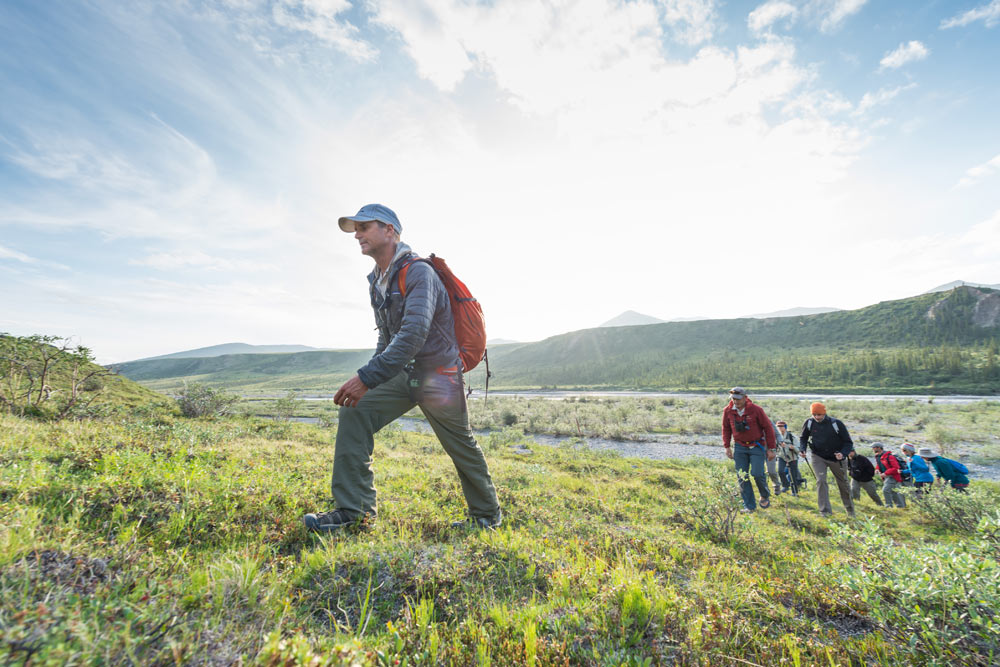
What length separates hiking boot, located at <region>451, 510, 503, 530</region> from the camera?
156 inches

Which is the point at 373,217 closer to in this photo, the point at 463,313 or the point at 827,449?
the point at 463,313

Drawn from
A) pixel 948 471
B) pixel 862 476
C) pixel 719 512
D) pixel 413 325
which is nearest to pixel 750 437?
pixel 719 512

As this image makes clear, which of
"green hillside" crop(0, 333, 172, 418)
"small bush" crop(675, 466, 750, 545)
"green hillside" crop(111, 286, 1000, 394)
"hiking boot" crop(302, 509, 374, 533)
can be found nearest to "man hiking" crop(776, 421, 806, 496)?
"small bush" crop(675, 466, 750, 545)

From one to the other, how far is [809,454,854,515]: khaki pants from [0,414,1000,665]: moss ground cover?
4910mm

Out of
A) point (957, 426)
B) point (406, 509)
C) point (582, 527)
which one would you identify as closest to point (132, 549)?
point (406, 509)

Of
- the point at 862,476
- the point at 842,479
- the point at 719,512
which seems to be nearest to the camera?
A: the point at 719,512

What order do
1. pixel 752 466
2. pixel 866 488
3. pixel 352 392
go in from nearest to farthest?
pixel 352 392 → pixel 752 466 → pixel 866 488

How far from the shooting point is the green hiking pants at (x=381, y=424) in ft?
11.7

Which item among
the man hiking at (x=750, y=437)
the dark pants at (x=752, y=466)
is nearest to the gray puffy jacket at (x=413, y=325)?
the man hiking at (x=750, y=437)

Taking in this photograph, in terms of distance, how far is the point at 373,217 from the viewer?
151 inches

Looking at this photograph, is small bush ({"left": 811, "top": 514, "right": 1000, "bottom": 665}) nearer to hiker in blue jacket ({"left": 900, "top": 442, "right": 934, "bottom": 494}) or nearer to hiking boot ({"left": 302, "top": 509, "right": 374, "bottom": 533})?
hiking boot ({"left": 302, "top": 509, "right": 374, "bottom": 533})

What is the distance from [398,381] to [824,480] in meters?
9.97

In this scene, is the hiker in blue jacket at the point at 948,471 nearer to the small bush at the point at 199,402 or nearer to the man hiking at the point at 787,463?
the man hiking at the point at 787,463

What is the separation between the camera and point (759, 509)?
8.43 m
